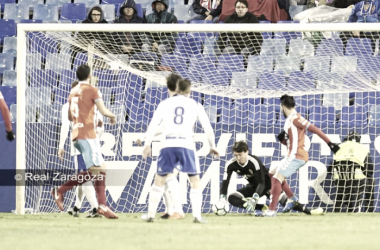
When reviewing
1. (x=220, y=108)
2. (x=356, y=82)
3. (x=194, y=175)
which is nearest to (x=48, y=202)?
(x=220, y=108)

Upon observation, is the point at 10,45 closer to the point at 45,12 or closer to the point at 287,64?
the point at 45,12

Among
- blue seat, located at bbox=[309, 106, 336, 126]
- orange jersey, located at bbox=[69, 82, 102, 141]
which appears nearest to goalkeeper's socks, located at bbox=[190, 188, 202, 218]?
orange jersey, located at bbox=[69, 82, 102, 141]

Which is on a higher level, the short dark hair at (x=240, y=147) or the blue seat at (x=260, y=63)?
the blue seat at (x=260, y=63)

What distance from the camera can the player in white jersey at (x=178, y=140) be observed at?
966 cm

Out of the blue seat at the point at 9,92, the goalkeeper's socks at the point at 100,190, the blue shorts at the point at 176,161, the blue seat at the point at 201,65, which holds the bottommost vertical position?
the goalkeeper's socks at the point at 100,190

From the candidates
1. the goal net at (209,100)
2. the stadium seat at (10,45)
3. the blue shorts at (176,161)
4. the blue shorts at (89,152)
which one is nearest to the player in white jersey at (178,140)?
the blue shorts at (176,161)

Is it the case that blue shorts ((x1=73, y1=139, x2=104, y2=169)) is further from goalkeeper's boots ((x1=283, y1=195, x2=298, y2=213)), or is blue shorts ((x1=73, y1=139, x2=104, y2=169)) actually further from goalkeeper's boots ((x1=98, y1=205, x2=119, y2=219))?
goalkeeper's boots ((x1=283, y1=195, x2=298, y2=213))

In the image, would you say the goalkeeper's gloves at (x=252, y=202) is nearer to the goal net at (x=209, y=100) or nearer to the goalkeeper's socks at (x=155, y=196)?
the goal net at (x=209, y=100)

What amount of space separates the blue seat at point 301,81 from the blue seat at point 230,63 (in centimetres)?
77

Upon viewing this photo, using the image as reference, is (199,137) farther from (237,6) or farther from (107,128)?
(237,6)

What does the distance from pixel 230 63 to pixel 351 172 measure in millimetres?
2366

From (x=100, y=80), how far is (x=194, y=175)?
4.04 m

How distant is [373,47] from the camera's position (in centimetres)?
1395

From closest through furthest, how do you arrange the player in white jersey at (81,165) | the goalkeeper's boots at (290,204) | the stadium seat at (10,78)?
1. the player in white jersey at (81,165)
2. the goalkeeper's boots at (290,204)
3. the stadium seat at (10,78)
